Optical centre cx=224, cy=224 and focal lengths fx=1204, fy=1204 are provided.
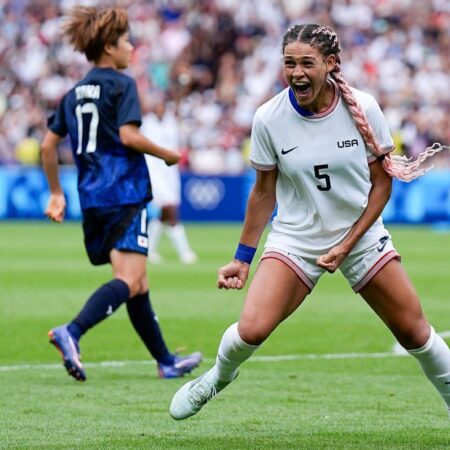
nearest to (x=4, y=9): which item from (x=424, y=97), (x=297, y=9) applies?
(x=297, y=9)

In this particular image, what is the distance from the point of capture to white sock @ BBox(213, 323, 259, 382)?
222 inches

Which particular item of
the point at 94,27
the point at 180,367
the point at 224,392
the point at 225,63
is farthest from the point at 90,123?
the point at 225,63

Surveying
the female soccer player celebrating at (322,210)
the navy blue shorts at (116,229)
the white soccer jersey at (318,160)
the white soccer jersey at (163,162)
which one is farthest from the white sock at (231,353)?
the white soccer jersey at (163,162)

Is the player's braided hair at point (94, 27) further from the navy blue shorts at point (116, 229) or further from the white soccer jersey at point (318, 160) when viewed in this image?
the white soccer jersey at point (318, 160)

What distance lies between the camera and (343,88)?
5.64 m

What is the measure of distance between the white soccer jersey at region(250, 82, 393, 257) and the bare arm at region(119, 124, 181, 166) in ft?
5.89

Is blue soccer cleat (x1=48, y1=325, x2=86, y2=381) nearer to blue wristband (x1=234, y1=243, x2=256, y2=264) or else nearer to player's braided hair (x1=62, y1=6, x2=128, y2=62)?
blue wristband (x1=234, y1=243, x2=256, y2=264)

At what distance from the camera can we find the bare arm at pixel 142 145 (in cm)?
748

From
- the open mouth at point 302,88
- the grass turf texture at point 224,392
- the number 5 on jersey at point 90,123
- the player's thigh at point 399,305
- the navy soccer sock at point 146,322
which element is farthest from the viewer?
the navy soccer sock at point 146,322

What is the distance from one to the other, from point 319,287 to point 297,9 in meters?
16.4

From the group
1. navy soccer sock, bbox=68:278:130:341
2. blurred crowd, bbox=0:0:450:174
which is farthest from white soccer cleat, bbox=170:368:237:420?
blurred crowd, bbox=0:0:450:174

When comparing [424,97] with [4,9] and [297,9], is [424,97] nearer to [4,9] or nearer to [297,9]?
[297,9]

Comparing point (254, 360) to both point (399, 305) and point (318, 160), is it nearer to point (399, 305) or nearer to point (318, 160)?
point (399, 305)

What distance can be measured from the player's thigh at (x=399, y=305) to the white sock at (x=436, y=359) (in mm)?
45
